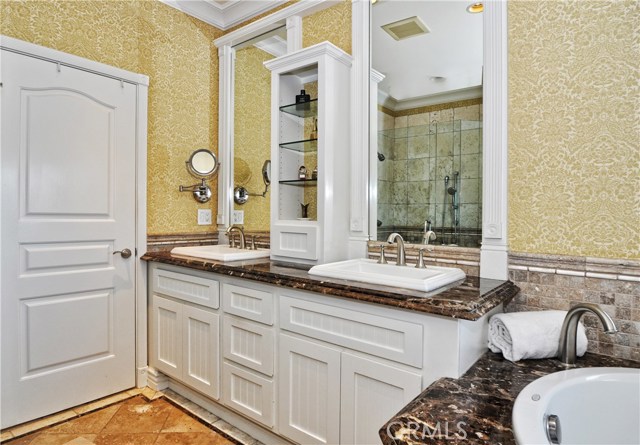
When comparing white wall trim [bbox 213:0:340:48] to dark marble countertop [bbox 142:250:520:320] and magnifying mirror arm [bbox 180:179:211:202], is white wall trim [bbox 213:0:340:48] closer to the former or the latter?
magnifying mirror arm [bbox 180:179:211:202]

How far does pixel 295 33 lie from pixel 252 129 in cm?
72

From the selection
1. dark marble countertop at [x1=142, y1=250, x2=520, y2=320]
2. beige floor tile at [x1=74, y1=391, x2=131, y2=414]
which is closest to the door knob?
dark marble countertop at [x1=142, y1=250, x2=520, y2=320]

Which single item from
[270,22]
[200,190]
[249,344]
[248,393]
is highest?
[270,22]

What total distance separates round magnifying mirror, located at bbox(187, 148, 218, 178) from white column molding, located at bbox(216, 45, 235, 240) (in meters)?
0.07

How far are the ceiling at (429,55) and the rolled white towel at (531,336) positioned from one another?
106 cm

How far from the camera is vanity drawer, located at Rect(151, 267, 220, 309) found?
2166 mm

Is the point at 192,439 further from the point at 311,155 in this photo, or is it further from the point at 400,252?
the point at 311,155

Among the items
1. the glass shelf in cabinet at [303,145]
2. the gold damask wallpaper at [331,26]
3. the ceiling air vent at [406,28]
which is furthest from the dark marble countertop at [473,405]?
the gold damask wallpaper at [331,26]

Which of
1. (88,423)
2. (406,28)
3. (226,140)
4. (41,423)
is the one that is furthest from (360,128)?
(41,423)

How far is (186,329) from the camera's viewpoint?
7.73ft

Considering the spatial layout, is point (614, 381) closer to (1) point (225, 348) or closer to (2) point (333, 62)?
(1) point (225, 348)

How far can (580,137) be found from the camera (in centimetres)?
160

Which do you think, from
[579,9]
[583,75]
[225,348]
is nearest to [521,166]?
[583,75]

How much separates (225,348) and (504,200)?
5.19 ft
